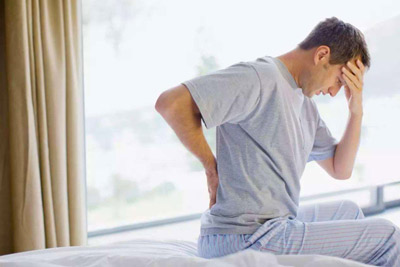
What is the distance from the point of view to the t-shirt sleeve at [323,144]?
5.74 ft

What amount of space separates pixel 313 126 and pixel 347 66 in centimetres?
24

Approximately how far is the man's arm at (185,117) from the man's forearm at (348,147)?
1.84 feet

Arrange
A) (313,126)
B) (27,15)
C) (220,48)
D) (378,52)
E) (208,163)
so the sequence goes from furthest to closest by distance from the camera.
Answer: (378,52) < (220,48) < (27,15) < (313,126) < (208,163)

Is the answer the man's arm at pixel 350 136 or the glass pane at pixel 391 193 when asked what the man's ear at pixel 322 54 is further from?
the glass pane at pixel 391 193

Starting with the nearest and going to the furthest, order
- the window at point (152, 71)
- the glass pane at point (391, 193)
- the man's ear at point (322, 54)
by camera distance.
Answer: the man's ear at point (322, 54), the window at point (152, 71), the glass pane at point (391, 193)

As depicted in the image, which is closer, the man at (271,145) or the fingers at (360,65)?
the man at (271,145)

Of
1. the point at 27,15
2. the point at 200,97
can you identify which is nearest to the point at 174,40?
the point at 27,15

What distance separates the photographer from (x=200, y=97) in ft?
4.28

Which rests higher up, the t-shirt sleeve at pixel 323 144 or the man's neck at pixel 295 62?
the man's neck at pixel 295 62

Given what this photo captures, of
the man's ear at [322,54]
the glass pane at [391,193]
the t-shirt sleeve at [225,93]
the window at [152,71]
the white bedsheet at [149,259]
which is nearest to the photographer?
the white bedsheet at [149,259]

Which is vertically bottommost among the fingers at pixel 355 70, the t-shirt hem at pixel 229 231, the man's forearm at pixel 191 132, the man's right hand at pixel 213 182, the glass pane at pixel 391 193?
the glass pane at pixel 391 193

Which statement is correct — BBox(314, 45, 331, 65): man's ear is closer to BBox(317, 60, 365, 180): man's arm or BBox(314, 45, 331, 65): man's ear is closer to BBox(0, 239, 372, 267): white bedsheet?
BBox(317, 60, 365, 180): man's arm

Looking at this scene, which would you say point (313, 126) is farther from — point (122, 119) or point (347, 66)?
point (122, 119)

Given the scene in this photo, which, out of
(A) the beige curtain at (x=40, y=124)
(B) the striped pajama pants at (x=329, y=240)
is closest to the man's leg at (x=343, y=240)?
(B) the striped pajama pants at (x=329, y=240)
